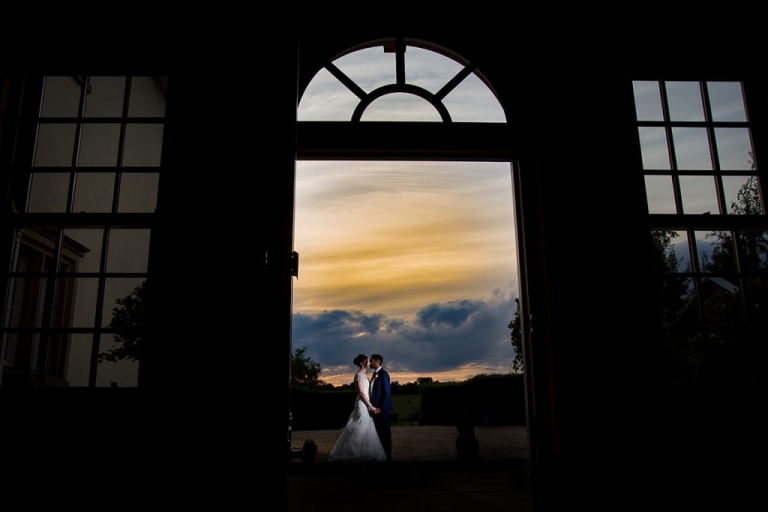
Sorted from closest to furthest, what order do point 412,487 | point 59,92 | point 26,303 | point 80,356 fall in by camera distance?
1. point 59,92
2. point 26,303
3. point 412,487
4. point 80,356

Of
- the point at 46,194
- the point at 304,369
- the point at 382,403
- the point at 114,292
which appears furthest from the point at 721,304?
the point at 304,369

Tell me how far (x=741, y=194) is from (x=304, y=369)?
51.3ft

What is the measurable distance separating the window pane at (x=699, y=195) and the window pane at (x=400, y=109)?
147 centimetres

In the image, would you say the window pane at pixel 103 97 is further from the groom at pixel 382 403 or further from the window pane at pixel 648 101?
the groom at pixel 382 403

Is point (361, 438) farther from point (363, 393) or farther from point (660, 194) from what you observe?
point (660, 194)

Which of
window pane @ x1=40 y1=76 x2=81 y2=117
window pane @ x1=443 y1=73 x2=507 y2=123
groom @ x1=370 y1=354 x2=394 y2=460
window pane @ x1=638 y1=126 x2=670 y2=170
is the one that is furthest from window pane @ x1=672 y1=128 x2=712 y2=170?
groom @ x1=370 y1=354 x2=394 y2=460

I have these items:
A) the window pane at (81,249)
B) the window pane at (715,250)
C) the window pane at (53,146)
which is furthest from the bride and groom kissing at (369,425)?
the window pane at (715,250)

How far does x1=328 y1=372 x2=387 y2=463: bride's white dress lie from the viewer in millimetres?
7504

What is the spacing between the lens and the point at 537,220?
3051 millimetres

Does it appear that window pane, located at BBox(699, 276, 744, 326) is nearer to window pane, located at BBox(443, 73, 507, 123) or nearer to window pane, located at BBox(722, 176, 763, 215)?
window pane, located at BBox(722, 176, 763, 215)

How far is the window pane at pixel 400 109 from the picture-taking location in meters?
3.44

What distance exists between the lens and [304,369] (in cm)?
1786

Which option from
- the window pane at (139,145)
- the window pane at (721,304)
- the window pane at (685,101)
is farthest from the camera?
the window pane at (139,145)

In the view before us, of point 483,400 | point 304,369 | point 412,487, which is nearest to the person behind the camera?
point 412,487
